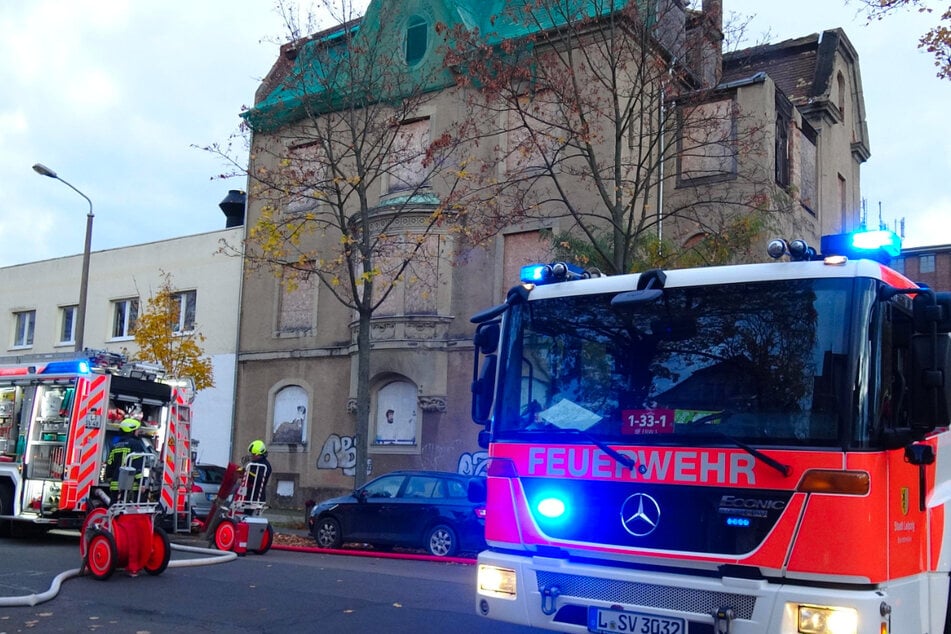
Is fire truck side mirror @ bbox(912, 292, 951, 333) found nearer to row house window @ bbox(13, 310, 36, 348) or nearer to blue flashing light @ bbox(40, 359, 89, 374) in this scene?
blue flashing light @ bbox(40, 359, 89, 374)

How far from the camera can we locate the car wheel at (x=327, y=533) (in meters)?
16.3

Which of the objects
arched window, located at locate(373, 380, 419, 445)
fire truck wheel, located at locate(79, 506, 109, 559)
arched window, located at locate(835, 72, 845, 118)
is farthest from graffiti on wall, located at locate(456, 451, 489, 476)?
arched window, located at locate(835, 72, 845, 118)

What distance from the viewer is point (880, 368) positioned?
5285 millimetres

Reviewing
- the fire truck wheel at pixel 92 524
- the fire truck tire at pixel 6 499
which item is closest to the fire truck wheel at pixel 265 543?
the fire truck wheel at pixel 92 524

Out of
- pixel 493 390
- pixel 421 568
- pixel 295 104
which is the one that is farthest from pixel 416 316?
pixel 493 390

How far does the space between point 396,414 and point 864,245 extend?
758 inches

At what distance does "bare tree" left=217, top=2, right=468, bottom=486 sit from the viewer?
18.9 meters

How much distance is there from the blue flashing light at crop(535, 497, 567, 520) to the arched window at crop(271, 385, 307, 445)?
67.9ft

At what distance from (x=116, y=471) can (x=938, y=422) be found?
9.49m

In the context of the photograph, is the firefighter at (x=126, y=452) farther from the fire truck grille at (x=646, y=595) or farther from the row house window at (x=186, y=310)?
the row house window at (x=186, y=310)

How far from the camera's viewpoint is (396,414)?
24.3m

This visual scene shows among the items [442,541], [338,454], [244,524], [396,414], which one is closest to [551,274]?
[244,524]

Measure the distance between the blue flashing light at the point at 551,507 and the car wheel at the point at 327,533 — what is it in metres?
10.9

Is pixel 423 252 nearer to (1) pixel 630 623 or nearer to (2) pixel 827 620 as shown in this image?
(1) pixel 630 623
